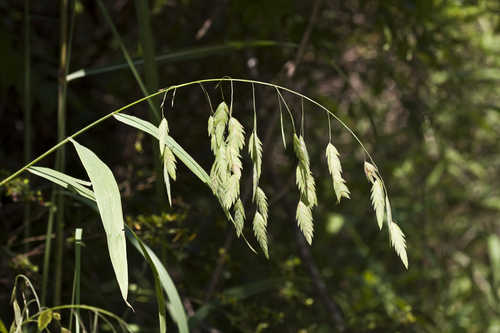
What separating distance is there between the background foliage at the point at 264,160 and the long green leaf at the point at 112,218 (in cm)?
24

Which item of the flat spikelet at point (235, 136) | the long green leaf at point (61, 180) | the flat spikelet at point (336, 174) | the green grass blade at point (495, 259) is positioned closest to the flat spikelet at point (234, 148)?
the flat spikelet at point (235, 136)

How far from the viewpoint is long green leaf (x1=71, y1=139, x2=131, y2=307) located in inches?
28.6

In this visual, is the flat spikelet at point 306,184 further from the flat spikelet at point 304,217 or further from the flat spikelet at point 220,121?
the flat spikelet at point 220,121

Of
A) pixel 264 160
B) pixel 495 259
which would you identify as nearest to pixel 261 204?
pixel 264 160

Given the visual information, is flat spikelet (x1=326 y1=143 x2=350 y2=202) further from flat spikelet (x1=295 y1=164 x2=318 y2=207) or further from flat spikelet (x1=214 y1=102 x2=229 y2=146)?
flat spikelet (x1=214 y1=102 x2=229 y2=146)

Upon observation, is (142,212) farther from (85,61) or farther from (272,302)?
(85,61)

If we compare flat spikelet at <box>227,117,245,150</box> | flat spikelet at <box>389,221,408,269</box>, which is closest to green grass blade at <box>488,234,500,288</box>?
flat spikelet at <box>389,221,408,269</box>

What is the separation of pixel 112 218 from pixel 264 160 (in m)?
1.13

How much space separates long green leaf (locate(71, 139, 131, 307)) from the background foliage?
0.24 m

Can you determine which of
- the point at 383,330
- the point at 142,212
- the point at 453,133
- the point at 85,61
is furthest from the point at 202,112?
the point at 453,133

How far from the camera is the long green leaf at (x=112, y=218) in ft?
2.38

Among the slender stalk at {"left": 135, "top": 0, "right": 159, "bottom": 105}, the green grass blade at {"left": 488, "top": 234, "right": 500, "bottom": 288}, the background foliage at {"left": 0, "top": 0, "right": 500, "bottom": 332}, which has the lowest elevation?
the green grass blade at {"left": 488, "top": 234, "right": 500, "bottom": 288}

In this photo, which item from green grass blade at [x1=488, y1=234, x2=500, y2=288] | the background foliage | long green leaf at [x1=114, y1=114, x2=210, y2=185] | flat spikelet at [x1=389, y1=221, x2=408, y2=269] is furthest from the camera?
green grass blade at [x1=488, y1=234, x2=500, y2=288]

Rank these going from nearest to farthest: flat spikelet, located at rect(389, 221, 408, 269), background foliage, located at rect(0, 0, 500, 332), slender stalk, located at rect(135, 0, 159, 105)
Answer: flat spikelet, located at rect(389, 221, 408, 269)
slender stalk, located at rect(135, 0, 159, 105)
background foliage, located at rect(0, 0, 500, 332)
